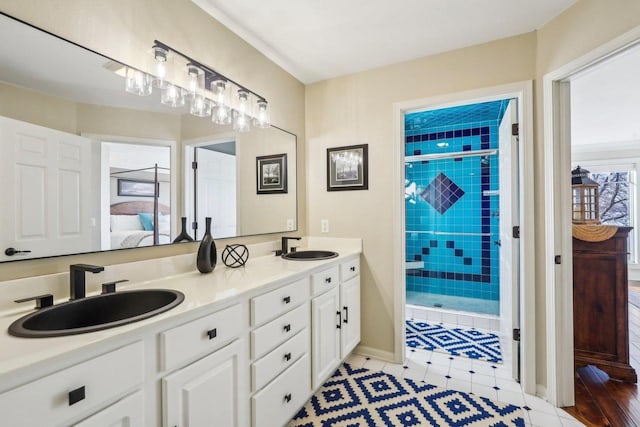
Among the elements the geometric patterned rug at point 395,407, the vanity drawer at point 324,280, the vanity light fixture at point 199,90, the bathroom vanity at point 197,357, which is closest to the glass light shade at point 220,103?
the vanity light fixture at point 199,90

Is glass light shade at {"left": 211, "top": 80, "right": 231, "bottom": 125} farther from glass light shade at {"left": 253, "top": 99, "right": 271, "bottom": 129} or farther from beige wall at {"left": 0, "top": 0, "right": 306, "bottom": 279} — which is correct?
glass light shade at {"left": 253, "top": 99, "right": 271, "bottom": 129}

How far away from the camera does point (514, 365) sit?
6.97 ft

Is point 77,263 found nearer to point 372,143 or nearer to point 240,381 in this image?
point 240,381

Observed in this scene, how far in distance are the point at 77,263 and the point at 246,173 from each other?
1141 millimetres

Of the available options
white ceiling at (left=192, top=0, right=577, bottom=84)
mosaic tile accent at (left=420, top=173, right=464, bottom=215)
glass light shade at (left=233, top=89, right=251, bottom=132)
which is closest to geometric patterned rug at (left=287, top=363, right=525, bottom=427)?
glass light shade at (left=233, top=89, right=251, bottom=132)

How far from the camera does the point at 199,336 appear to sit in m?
1.09

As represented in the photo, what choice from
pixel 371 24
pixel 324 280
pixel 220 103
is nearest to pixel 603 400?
pixel 324 280

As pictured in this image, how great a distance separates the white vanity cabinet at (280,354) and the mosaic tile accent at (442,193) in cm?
285

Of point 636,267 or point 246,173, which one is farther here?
point 636,267

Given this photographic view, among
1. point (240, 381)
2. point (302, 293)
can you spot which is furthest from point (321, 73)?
point (240, 381)

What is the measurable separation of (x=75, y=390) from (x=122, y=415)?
0.57ft

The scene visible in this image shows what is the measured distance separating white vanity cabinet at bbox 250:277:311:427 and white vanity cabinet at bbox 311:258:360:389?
97mm

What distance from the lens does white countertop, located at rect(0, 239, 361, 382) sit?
72 cm

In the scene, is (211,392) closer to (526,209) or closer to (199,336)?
(199,336)
